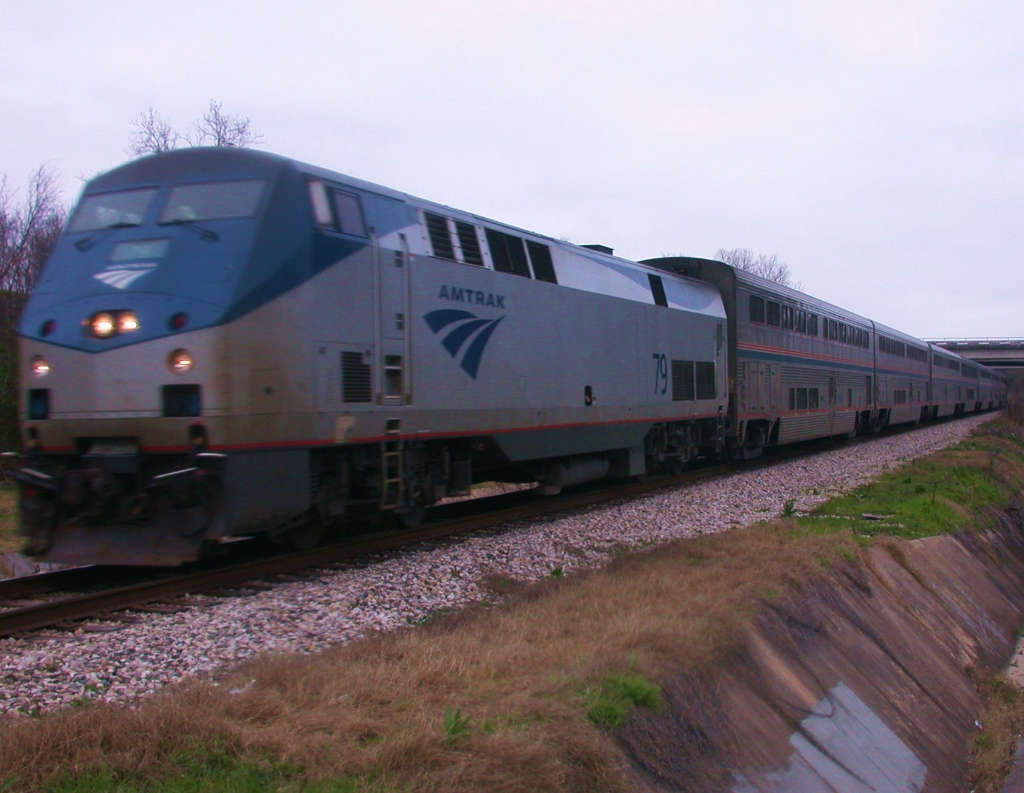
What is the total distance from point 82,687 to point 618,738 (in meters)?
3.02

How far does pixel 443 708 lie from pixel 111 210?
595 centimetres

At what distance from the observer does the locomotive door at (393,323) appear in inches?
345

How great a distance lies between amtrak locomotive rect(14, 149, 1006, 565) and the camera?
7.25 m

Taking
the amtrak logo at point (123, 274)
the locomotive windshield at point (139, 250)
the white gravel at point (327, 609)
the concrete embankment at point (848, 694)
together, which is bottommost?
the concrete embankment at point (848, 694)

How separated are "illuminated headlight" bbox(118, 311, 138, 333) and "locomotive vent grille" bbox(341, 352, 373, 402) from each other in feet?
5.89

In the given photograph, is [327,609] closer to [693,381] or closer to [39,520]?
[39,520]

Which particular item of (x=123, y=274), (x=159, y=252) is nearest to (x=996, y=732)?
(x=159, y=252)

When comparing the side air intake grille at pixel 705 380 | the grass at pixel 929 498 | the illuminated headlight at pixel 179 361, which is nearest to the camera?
the illuminated headlight at pixel 179 361

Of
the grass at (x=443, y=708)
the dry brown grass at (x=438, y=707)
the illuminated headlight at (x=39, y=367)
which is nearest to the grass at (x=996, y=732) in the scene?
the grass at (x=443, y=708)

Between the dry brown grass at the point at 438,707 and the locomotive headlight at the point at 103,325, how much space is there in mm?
3625

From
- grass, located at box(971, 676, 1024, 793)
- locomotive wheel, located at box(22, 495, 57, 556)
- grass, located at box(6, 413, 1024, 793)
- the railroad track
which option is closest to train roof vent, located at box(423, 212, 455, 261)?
the railroad track

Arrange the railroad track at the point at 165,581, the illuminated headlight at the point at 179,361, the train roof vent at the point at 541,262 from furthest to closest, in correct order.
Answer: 1. the train roof vent at the point at 541,262
2. the illuminated headlight at the point at 179,361
3. the railroad track at the point at 165,581

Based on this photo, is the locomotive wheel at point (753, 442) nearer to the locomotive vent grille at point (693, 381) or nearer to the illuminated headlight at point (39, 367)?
the locomotive vent grille at point (693, 381)

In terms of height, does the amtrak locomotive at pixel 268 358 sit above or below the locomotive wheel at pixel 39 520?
above
